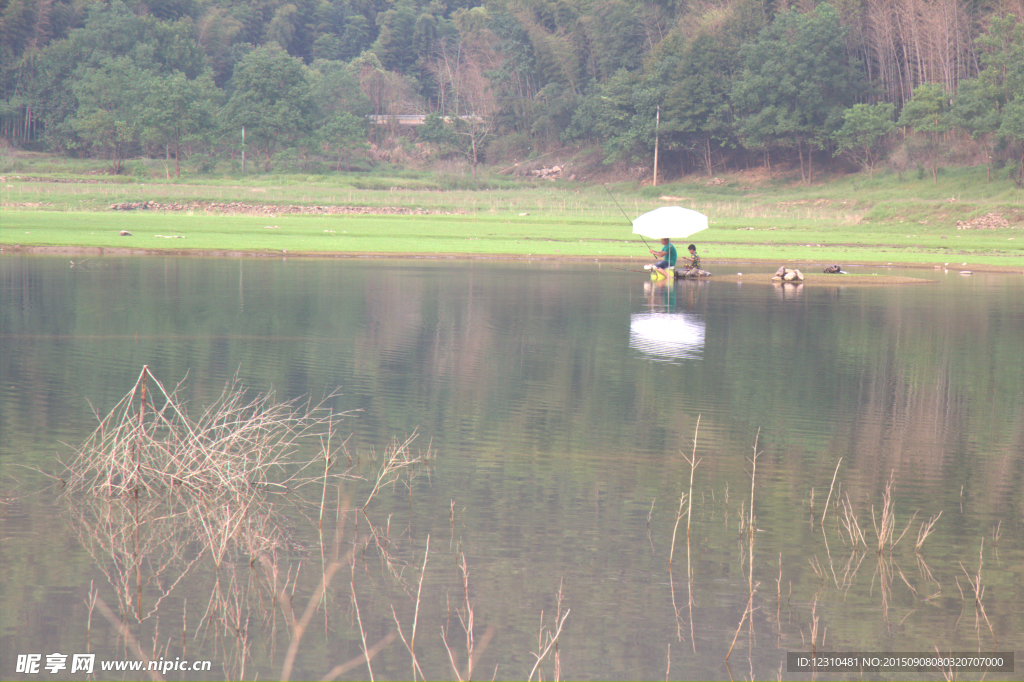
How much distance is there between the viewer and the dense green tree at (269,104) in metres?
91.9

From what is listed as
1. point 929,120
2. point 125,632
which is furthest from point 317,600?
point 929,120

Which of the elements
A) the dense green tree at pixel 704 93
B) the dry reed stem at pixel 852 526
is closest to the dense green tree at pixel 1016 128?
the dense green tree at pixel 704 93

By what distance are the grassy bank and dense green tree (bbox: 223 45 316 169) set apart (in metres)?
9.59

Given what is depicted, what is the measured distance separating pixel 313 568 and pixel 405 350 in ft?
32.9

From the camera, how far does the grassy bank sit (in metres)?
40.9

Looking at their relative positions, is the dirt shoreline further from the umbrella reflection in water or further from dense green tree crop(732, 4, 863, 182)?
dense green tree crop(732, 4, 863, 182)

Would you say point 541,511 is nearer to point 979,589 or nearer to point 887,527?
point 887,527

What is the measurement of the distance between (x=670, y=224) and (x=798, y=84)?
187ft

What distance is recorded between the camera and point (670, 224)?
102 ft

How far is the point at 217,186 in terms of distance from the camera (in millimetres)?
75562

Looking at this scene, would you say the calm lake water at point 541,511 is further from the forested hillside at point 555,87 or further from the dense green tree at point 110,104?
the dense green tree at point 110,104

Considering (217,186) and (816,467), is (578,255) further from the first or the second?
(217,186)

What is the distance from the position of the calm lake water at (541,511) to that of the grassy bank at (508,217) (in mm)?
20875

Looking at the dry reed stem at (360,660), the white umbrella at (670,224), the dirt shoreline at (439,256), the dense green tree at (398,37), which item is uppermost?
the dense green tree at (398,37)
